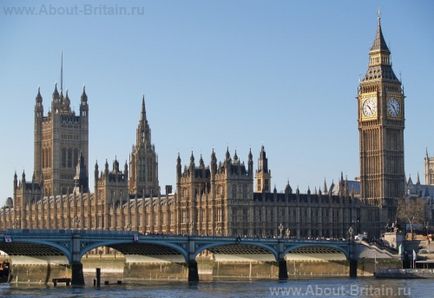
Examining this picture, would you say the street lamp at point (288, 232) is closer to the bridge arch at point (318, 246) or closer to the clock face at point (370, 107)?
the bridge arch at point (318, 246)

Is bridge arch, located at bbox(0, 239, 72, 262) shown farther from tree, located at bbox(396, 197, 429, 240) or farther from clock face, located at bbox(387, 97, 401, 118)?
clock face, located at bbox(387, 97, 401, 118)

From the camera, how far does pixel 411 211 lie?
5679 inches

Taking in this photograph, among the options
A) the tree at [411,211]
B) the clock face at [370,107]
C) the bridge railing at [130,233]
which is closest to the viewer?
the bridge railing at [130,233]

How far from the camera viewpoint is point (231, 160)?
5468 inches

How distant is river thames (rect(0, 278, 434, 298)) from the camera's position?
276 ft

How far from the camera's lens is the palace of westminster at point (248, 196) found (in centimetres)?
13850

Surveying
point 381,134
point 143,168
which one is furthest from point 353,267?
point 143,168

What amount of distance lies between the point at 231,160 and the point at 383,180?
20.4 metres

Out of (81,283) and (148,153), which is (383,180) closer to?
(148,153)

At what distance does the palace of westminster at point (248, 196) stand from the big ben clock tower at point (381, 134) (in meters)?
0.12

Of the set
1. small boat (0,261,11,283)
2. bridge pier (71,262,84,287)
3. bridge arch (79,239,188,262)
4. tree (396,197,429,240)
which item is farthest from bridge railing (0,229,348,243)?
Result: tree (396,197,429,240)

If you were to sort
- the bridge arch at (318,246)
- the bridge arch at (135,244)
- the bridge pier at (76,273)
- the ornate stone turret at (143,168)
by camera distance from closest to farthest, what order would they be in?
the bridge pier at (76,273), the bridge arch at (135,244), the bridge arch at (318,246), the ornate stone turret at (143,168)

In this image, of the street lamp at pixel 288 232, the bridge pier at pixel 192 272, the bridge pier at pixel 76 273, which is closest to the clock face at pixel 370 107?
the street lamp at pixel 288 232

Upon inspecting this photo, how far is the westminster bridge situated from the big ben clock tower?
31628 mm
